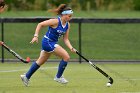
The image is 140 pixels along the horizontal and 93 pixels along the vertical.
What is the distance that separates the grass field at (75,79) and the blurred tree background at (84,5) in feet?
46.3

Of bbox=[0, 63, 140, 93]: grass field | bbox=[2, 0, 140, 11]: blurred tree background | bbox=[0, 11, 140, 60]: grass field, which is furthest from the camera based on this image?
bbox=[2, 0, 140, 11]: blurred tree background

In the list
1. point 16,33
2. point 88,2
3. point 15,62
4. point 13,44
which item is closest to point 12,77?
point 15,62

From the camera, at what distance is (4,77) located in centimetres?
1864

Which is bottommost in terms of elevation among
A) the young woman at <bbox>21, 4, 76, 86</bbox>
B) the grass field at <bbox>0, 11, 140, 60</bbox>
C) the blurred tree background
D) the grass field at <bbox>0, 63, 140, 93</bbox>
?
the blurred tree background

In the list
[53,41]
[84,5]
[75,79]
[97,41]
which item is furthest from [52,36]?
[84,5]

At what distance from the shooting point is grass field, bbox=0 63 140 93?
15.5 metres

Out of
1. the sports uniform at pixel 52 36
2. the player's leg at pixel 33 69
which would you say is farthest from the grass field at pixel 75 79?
the sports uniform at pixel 52 36

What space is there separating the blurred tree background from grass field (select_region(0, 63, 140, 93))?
1410cm

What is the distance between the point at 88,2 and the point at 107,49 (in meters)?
11.3

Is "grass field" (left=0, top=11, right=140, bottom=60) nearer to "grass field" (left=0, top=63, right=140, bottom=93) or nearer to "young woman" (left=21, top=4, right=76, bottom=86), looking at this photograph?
"grass field" (left=0, top=63, right=140, bottom=93)

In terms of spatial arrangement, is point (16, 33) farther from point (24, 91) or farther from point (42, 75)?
point (24, 91)

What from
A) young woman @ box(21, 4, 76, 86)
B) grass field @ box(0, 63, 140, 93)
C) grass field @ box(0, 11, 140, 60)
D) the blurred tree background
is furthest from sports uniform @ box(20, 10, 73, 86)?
the blurred tree background

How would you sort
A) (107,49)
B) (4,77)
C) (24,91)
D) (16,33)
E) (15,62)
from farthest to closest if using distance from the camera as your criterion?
(16,33) < (107,49) < (15,62) < (4,77) < (24,91)

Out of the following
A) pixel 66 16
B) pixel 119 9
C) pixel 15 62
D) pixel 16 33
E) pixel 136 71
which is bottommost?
pixel 119 9
